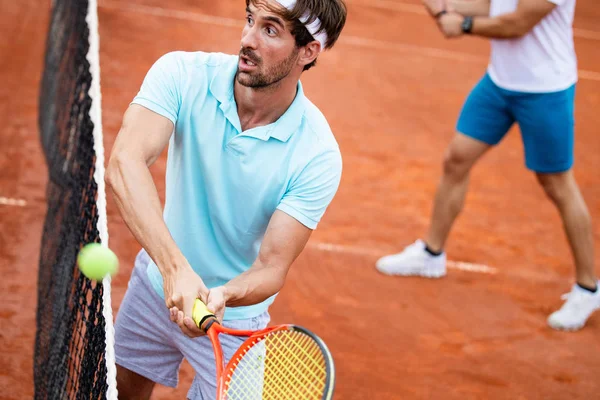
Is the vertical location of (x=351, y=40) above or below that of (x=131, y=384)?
below

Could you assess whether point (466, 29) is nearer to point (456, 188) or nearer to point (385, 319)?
point (456, 188)

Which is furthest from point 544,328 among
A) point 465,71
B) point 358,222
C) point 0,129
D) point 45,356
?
point 465,71

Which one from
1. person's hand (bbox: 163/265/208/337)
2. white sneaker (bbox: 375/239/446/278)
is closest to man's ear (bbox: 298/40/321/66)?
person's hand (bbox: 163/265/208/337)

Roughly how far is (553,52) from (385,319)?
1679mm

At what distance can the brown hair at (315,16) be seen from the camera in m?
2.44

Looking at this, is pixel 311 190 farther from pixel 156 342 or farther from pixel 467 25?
pixel 467 25

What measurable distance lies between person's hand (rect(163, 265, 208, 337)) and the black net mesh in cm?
34

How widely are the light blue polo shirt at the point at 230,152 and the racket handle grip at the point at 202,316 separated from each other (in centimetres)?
42

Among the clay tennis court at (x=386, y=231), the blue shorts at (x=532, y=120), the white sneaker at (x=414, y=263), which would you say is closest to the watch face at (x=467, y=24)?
the blue shorts at (x=532, y=120)

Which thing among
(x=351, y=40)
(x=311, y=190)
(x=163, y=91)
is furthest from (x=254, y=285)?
(x=351, y=40)

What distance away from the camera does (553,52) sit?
14.4 ft

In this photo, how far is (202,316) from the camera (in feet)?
7.29

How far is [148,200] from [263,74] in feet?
1.64

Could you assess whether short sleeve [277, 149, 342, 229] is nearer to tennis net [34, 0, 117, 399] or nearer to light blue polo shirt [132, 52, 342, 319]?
light blue polo shirt [132, 52, 342, 319]
